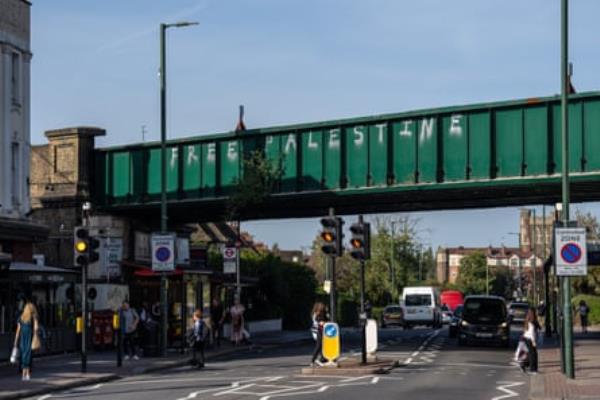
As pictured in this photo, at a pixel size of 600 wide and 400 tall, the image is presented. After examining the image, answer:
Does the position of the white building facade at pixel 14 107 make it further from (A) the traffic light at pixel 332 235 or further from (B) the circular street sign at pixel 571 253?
(B) the circular street sign at pixel 571 253

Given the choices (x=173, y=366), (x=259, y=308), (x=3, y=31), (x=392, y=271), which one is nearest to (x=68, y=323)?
(x=173, y=366)

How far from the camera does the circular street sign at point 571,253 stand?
25.2 meters

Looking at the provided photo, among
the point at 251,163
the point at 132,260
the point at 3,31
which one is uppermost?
the point at 3,31

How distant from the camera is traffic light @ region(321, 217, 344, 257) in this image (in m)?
29.6

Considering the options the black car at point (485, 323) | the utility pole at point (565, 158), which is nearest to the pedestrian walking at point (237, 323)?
the black car at point (485, 323)

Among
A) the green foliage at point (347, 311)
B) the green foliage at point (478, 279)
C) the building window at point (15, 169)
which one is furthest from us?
the green foliage at point (478, 279)

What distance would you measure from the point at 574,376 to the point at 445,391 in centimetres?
456

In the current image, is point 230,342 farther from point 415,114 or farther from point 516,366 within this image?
point 516,366

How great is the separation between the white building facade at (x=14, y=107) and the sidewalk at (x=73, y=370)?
5.58 meters

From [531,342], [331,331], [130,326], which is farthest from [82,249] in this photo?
[531,342]

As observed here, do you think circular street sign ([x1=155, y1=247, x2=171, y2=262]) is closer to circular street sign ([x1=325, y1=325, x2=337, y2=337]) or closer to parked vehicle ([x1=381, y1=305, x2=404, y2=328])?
circular street sign ([x1=325, y1=325, x2=337, y2=337])

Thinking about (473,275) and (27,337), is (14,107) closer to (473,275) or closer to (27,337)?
(27,337)

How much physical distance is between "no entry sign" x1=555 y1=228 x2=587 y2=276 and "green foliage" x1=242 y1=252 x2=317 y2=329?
120 ft

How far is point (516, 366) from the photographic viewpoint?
3253cm
